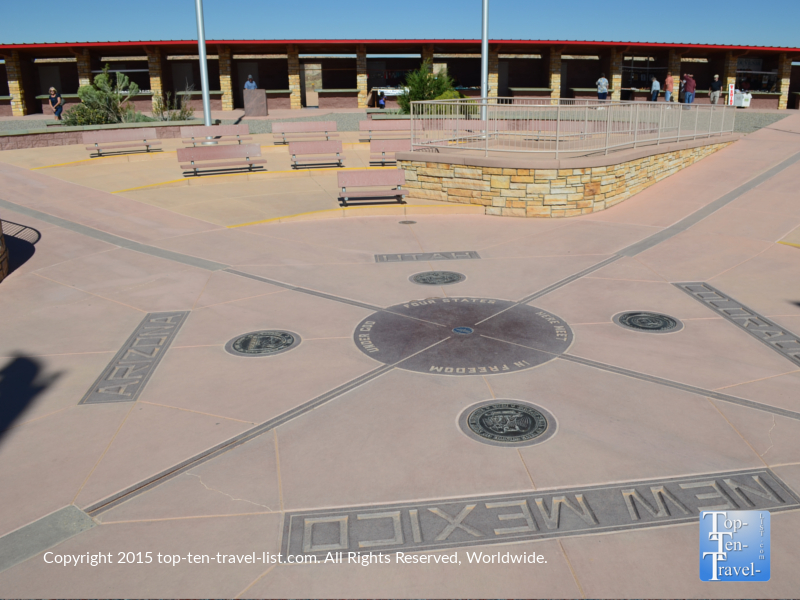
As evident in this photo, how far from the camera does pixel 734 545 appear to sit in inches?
147

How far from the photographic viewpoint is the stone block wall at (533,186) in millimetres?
12438

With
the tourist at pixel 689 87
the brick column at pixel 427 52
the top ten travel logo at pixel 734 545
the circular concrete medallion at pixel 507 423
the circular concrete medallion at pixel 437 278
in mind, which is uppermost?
the brick column at pixel 427 52

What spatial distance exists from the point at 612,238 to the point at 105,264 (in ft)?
27.3

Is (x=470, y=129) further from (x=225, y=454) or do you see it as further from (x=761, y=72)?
(x=761, y=72)

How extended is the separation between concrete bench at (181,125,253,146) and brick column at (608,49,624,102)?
22.6m

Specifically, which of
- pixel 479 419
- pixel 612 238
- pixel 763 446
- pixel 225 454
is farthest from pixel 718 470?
pixel 612 238

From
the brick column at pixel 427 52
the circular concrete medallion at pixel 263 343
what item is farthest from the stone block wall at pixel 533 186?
the brick column at pixel 427 52

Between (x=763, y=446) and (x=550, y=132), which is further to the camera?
(x=550, y=132)

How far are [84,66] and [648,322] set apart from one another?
35.2 meters

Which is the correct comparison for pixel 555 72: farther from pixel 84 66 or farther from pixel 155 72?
pixel 84 66

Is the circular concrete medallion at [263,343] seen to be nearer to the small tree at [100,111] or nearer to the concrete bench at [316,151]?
the concrete bench at [316,151]

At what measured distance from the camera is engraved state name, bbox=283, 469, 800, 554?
373 centimetres

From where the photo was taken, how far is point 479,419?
5.04 m

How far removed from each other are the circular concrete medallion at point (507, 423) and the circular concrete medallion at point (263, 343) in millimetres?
2266
